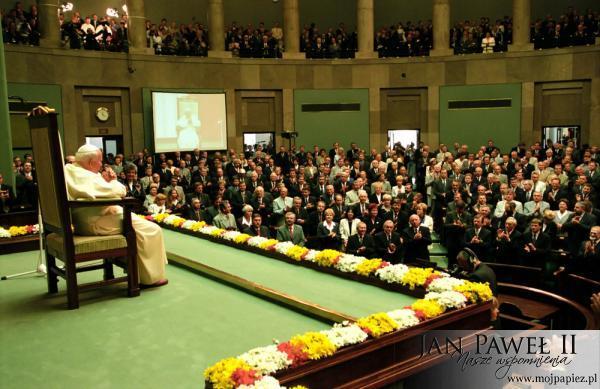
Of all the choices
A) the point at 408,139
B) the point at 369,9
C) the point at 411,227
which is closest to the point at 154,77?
the point at 369,9

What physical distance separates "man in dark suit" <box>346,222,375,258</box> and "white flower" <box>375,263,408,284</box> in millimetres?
4466

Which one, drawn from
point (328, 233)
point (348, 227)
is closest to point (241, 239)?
point (328, 233)

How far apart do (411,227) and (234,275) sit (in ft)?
16.8

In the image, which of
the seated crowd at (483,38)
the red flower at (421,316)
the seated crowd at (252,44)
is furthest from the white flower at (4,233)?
the seated crowd at (483,38)

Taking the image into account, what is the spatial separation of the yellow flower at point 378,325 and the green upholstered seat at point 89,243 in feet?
6.46

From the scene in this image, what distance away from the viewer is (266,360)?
269 cm

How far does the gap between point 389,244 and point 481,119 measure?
35.8ft

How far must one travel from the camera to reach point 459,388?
4.29 m

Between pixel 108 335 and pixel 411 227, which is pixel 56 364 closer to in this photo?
pixel 108 335

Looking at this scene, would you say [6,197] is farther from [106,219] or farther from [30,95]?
[106,219]

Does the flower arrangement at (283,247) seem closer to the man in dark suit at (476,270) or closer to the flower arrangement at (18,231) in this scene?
the man in dark suit at (476,270)

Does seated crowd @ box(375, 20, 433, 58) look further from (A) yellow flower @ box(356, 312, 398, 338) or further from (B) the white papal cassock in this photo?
(A) yellow flower @ box(356, 312, 398, 338)

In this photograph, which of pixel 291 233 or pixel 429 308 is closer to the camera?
pixel 429 308

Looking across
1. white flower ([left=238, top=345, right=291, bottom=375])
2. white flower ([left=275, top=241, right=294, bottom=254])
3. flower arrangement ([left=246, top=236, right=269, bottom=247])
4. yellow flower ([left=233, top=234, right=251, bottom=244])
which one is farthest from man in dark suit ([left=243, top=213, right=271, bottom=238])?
white flower ([left=238, top=345, right=291, bottom=375])
